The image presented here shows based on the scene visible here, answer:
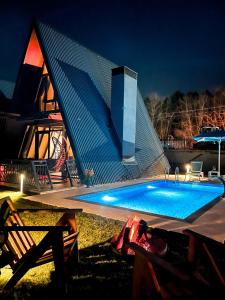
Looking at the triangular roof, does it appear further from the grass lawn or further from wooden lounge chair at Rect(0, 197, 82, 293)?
wooden lounge chair at Rect(0, 197, 82, 293)

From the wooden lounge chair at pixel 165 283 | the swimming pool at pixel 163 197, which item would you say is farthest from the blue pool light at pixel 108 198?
the wooden lounge chair at pixel 165 283

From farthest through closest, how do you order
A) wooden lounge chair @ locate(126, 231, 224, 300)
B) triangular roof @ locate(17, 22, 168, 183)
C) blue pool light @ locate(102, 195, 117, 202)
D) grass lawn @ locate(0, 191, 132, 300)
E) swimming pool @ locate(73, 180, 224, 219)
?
triangular roof @ locate(17, 22, 168, 183) → blue pool light @ locate(102, 195, 117, 202) → swimming pool @ locate(73, 180, 224, 219) → grass lawn @ locate(0, 191, 132, 300) → wooden lounge chair @ locate(126, 231, 224, 300)

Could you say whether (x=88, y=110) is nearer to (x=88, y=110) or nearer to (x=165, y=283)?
(x=88, y=110)

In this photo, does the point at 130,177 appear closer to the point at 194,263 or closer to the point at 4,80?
the point at 194,263

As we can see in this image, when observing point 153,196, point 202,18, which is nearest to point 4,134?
point 153,196

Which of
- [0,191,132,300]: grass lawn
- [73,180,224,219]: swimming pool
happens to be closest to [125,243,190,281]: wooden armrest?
[0,191,132,300]: grass lawn

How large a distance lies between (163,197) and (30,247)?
799 cm

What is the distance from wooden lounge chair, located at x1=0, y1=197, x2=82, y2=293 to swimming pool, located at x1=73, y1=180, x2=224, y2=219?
15.4 ft

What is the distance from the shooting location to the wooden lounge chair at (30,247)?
2.83m

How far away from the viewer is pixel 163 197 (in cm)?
1061

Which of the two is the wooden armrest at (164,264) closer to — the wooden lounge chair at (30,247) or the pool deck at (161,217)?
the wooden lounge chair at (30,247)

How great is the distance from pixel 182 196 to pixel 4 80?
15528 millimetres

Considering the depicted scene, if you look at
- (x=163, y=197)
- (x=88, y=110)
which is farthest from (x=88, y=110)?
(x=163, y=197)

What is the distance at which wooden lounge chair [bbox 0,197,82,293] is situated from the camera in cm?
283
